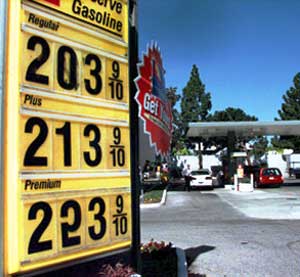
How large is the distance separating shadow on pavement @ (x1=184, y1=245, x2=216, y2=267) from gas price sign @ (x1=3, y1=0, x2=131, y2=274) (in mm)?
4713

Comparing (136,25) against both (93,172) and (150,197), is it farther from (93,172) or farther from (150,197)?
(150,197)

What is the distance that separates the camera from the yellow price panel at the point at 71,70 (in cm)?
343

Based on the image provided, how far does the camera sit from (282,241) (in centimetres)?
1095

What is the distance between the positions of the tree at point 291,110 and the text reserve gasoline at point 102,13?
256 ft

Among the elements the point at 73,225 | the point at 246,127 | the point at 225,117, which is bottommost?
the point at 73,225

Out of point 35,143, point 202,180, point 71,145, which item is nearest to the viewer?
point 35,143

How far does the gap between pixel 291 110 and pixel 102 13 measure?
8120cm

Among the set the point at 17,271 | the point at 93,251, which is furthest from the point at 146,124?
the point at 17,271

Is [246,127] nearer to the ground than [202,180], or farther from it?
farther from it

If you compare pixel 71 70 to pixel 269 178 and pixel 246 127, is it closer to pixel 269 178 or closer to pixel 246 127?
pixel 269 178

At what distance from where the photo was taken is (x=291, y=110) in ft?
268

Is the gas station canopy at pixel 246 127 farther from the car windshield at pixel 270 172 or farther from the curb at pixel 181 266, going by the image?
the curb at pixel 181 266

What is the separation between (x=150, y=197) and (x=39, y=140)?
66.8 ft

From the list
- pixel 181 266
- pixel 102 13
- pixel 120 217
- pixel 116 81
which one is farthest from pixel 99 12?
pixel 181 266
